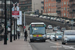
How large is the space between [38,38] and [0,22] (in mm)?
5452

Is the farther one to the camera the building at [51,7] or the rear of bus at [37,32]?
the building at [51,7]

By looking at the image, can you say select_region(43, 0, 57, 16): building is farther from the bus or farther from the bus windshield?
the bus windshield

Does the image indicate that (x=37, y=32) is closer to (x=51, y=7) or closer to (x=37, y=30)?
(x=37, y=30)

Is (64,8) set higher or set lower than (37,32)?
higher

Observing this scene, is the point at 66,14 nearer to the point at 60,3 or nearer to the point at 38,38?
the point at 60,3

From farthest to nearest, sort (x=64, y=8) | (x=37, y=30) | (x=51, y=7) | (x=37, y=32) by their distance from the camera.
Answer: (x=51, y=7)
(x=64, y=8)
(x=37, y=30)
(x=37, y=32)

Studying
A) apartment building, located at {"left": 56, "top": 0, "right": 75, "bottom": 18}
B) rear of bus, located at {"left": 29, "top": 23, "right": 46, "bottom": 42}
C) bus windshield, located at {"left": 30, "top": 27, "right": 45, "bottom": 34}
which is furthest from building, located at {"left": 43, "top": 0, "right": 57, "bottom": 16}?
bus windshield, located at {"left": 30, "top": 27, "right": 45, "bottom": 34}

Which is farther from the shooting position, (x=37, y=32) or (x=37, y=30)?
(x=37, y=30)

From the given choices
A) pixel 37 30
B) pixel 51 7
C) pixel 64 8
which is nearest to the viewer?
pixel 37 30

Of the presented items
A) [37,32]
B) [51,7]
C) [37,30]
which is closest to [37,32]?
[37,32]

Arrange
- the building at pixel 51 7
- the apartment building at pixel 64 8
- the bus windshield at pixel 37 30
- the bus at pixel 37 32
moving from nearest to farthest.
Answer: the bus at pixel 37 32 < the bus windshield at pixel 37 30 < the apartment building at pixel 64 8 < the building at pixel 51 7

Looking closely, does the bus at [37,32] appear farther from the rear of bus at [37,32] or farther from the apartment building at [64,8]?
the apartment building at [64,8]

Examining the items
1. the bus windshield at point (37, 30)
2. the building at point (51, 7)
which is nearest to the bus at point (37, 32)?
the bus windshield at point (37, 30)

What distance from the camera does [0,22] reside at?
110 ft
